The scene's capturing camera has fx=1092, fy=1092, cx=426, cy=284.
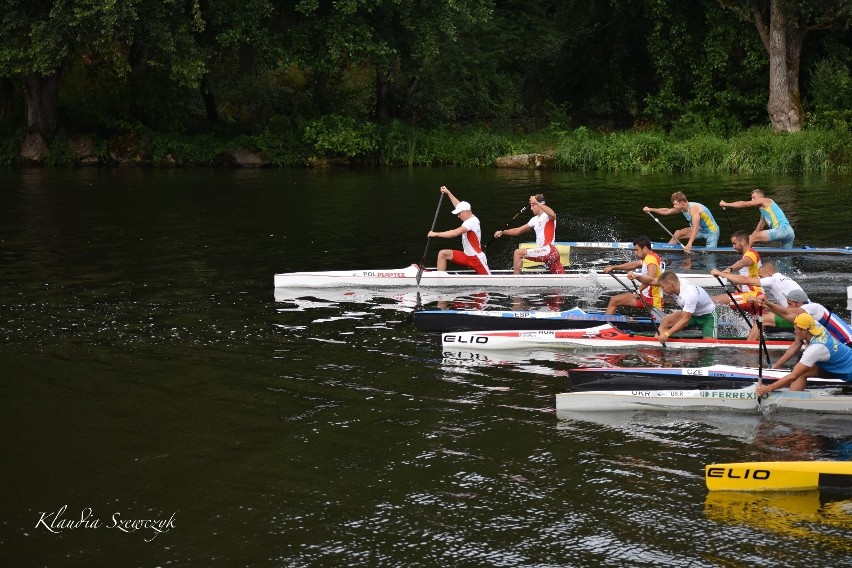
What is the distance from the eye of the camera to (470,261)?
70.8 ft

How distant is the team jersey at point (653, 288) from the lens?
17.3 m

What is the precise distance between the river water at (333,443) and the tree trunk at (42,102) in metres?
24.2

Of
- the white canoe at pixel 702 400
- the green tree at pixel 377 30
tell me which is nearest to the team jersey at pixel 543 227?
the white canoe at pixel 702 400

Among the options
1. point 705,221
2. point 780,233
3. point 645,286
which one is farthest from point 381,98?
point 645,286

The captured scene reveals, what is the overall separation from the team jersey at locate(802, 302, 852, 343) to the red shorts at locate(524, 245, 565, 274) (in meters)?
8.42

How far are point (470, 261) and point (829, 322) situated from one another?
354 inches

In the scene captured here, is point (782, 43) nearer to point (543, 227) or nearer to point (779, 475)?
point (543, 227)

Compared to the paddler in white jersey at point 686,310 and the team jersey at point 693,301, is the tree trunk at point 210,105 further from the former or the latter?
the team jersey at point 693,301

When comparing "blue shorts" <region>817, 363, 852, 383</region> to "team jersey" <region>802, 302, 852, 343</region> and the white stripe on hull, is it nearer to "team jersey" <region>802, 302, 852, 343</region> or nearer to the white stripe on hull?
"team jersey" <region>802, 302, 852, 343</region>

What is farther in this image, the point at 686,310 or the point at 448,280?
the point at 448,280

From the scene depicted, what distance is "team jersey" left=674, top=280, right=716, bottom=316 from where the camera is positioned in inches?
638

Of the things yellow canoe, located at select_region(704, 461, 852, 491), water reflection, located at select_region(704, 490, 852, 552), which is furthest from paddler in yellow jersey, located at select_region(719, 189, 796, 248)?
water reflection, located at select_region(704, 490, 852, 552)

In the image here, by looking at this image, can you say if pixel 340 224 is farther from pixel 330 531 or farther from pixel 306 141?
pixel 330 531
